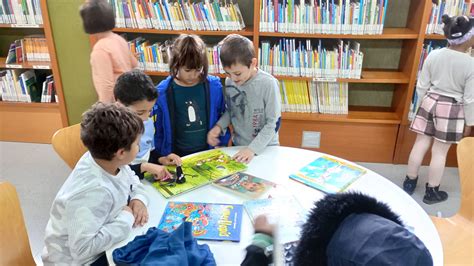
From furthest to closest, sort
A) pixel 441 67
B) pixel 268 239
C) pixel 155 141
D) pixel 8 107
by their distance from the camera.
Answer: pixel 8 107 < pixel 441 67 < pixel 155 141 < pixel 268 239

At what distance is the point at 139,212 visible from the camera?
1382 millimetres

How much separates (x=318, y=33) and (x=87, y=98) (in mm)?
2169

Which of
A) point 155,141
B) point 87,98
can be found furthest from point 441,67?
point 87,98

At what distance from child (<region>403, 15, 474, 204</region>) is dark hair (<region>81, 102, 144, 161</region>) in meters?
2.22

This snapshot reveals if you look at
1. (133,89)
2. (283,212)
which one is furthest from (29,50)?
(283,212)

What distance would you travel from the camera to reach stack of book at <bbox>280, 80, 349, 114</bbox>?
3.19m

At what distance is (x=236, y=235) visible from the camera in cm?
128

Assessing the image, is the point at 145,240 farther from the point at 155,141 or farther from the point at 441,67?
the point at 441,67

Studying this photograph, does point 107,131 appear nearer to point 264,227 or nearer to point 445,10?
point 264,227

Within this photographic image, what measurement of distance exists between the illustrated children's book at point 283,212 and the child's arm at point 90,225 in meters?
0.49

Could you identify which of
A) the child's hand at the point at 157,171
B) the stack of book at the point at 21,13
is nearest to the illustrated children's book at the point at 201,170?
the child's hand at the point at 157,171

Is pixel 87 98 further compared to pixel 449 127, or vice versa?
pixel 87 98

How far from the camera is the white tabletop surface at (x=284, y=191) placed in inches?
48.7

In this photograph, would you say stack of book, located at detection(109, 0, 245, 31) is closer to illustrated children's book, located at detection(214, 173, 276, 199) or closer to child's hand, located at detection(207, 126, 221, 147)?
child's hand, located at detection(207, 126, 221, 147)
